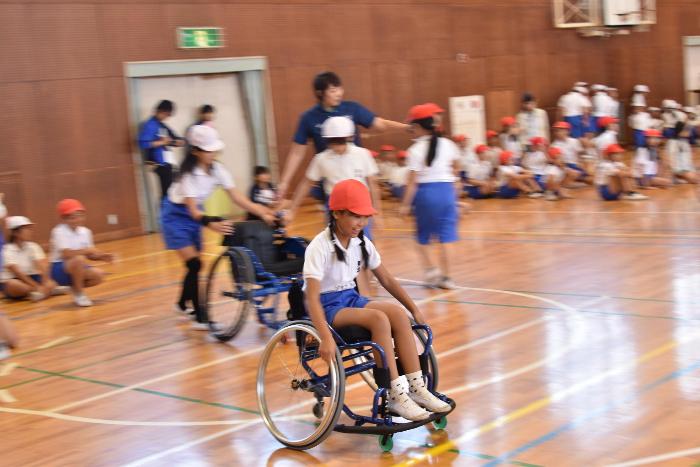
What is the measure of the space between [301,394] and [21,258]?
16.9 ft

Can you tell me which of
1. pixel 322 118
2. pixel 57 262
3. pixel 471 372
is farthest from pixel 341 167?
pixel 57 262

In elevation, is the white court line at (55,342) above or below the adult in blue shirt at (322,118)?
below

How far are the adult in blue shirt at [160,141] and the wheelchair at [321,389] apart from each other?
761cm

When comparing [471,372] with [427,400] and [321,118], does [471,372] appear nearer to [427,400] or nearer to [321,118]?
[427,400]

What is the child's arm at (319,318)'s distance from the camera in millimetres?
3871

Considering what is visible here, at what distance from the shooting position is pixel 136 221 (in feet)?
41.5

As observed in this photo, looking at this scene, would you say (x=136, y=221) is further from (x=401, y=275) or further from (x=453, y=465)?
(x=453, y=465)

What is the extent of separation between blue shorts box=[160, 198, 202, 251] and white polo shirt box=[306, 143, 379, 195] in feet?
3.07

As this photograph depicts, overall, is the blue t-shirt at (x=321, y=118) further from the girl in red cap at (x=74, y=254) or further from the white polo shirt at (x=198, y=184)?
the girl in red cap at (x=74, y=254)

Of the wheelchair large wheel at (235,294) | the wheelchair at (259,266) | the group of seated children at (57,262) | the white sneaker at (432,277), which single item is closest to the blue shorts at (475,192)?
the white sneaker at (432,277)

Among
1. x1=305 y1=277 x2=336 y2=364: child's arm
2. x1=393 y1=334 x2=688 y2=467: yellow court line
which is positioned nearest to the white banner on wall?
x1=393 y1=334 x2=688 y2=467: yellow court line

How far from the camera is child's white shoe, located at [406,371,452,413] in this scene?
397 centimetres

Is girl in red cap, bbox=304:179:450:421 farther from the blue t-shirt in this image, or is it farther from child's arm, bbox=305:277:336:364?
the blue t-shirt

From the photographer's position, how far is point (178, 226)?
21.8ft
